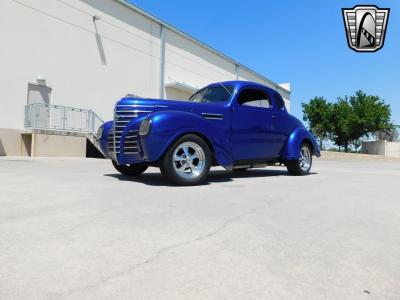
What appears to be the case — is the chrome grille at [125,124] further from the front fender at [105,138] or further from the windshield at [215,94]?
the windshield at [215,94]

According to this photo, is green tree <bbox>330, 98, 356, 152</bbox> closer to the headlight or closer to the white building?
the white building

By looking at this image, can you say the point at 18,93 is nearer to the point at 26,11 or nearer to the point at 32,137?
the point at 32,137

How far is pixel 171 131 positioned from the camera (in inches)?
204

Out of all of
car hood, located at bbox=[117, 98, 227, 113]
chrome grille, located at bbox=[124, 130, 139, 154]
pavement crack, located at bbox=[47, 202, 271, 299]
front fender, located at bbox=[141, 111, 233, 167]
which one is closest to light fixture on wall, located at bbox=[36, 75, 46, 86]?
car hood, located at bbox=[117, 98, 227, 113]

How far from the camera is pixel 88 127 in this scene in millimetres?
17203

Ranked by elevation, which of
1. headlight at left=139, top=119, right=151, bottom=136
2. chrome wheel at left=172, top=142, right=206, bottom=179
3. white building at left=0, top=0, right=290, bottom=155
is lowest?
chrome wheel at left=172, top=142, right=206, bottom=179

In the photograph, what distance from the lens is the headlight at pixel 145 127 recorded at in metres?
5.05

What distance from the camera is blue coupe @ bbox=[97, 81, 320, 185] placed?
5.23m

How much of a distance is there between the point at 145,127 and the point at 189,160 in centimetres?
89

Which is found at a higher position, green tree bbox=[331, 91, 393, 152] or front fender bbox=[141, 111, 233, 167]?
green tree bbox=[331, 91, 393, 152]

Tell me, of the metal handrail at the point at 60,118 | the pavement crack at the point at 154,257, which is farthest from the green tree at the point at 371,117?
the pavement crack at the point at 154,257

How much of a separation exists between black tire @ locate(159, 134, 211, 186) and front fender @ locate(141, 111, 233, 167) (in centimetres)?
10

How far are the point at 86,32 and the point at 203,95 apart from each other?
43.7 ft

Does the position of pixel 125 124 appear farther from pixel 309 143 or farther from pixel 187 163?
pixel 309 143
